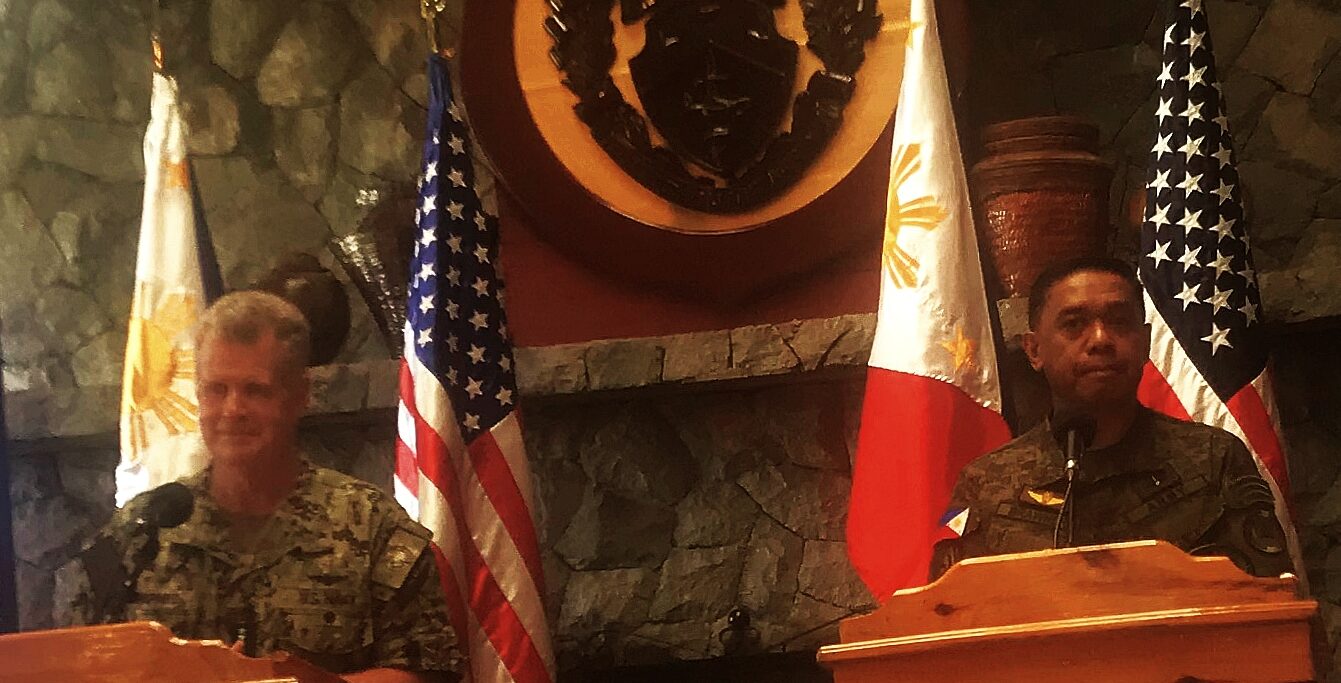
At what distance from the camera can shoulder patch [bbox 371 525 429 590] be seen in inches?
76.0

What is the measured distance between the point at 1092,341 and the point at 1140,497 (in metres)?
0.23

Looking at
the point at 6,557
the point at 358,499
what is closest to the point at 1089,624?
the point at 358,499

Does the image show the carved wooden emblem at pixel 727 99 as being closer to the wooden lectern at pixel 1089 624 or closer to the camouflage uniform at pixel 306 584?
the camouflage uniform at pixel 306 584

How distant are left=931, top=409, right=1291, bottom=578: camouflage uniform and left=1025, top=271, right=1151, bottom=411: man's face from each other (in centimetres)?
6

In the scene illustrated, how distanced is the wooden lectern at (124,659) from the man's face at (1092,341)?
42.0 inches

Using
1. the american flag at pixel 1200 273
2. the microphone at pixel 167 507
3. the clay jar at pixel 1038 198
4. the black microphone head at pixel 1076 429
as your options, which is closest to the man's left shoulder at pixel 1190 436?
the black microphone head at pixel 1076 429

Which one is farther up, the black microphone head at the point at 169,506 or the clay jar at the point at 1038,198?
the clay jar at the point at 1038,198

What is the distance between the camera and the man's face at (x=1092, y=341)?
6.19 feet

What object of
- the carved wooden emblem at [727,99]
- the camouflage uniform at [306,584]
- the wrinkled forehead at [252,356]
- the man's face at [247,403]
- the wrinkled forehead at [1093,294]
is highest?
the carved wooden emblem at [727,99]

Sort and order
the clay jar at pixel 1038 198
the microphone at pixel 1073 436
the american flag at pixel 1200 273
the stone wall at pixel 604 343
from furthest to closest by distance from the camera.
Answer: the stone wall at pixel 604 343
the clay jar at pixel 1038 198
the american flag at pixel 1200 273
the microphone at pixel 1073 436

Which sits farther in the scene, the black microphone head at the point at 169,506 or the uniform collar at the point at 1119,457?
the black microphone head at the point at 169,506

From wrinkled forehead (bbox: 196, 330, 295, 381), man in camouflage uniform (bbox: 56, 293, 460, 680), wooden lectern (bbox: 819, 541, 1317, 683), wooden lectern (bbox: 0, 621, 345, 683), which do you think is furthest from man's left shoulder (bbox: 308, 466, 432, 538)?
wooden lectern (bbox: 819, 541, 1317, 683)

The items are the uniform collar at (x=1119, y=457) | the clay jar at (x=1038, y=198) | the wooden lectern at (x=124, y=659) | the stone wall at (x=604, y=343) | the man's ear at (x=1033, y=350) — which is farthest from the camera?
the stone wall at (x=604, y=343)

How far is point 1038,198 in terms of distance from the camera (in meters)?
2.46
